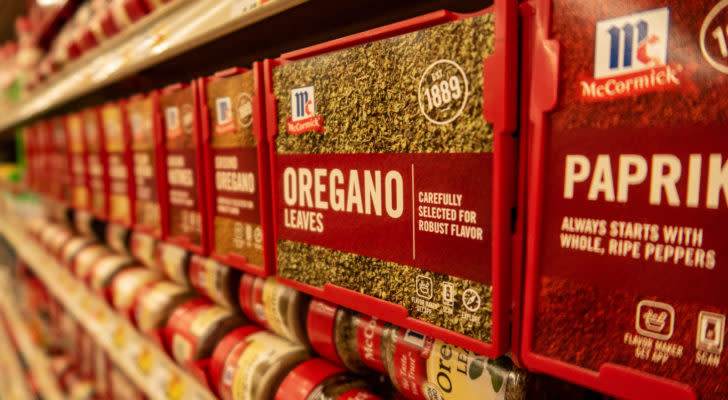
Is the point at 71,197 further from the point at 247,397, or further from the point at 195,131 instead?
the point at 247,397

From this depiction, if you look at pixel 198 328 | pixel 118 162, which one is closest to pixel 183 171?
pixel 198 328

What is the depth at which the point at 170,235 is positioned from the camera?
3.37 feet

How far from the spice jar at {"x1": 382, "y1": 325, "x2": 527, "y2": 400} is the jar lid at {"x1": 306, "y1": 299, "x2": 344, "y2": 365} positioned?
0.38ft

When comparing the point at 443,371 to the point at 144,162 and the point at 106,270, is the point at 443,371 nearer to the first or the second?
the point at 144,162

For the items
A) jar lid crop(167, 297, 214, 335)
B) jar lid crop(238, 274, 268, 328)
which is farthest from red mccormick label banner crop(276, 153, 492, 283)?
jar lid crop(167, 297, 214, 335)

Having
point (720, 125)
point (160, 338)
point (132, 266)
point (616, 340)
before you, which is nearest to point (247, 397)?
point (160, 338)

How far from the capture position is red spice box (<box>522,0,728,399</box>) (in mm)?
311

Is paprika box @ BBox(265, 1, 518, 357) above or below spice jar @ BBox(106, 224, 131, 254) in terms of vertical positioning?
above

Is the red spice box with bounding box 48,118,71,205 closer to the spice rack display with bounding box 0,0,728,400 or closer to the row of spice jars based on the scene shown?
the row of spice jars

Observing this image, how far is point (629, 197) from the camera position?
0.35 m

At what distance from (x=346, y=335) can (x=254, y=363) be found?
22cm

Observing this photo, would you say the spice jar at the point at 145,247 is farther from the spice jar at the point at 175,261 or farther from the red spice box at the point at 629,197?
the red spice box at the point at 629,197

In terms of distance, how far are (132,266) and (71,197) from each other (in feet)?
1.93

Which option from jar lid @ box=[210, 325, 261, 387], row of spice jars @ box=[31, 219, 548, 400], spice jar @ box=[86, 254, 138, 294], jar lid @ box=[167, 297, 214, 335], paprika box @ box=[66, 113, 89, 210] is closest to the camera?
row of spice jars @ box=[31, 219, 548, 400]
